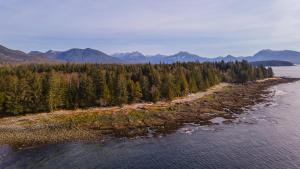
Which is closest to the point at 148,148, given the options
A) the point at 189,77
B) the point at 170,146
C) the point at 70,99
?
the point at 170,146

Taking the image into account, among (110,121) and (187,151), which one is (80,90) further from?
(187,151)

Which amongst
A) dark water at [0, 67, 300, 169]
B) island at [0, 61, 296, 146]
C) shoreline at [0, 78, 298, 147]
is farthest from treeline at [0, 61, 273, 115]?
dark water at [0, 67, 300, 169]

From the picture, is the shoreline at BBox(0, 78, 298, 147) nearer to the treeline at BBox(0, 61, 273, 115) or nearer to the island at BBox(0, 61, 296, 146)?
the island at BBox(0, 61, 296, 146)

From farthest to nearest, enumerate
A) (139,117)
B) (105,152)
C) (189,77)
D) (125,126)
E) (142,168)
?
1. (189,77)
2. (139,117)
3. (125,126)
4. (105,152)
5. (142,168)

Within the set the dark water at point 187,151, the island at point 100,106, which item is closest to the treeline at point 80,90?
the island at point 100,106

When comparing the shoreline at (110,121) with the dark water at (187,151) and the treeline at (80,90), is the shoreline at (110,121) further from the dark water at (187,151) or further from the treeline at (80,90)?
the dark water at (187,151)

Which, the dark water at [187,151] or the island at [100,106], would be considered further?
the island at [100,106]

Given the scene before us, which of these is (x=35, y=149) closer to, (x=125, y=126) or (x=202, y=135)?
(x=125, y=126)
